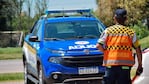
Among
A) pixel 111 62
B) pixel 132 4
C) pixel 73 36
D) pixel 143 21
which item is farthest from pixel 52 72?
pixel 143 21

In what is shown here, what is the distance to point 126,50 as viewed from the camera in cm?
742

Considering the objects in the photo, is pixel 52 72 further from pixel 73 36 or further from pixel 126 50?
pixel 126 50

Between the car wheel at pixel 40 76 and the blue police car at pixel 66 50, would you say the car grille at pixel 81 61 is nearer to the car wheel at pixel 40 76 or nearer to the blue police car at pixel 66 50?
the blue police car at pixel 66 50

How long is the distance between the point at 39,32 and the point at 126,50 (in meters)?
4.94

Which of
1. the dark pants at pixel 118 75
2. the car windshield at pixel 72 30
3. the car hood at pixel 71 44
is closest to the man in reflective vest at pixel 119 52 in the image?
the dark pants at pixel 118 75

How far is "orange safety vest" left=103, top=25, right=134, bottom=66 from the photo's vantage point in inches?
290

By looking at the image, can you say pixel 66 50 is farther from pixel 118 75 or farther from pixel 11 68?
pixel 11 68

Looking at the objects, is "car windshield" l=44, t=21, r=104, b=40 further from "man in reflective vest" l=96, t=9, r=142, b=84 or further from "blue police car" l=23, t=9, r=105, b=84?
"man in reflective vest" l=96, t=9, r=142, b=84

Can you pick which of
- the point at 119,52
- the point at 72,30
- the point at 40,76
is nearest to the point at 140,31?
the point at 72,30

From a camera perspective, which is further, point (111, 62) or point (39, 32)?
point (39, 32)

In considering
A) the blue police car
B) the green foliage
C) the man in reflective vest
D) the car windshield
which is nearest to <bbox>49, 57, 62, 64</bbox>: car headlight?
the blue police car

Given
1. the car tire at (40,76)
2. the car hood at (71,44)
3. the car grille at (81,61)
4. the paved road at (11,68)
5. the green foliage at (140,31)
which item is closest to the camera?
the car grille at (81,61)

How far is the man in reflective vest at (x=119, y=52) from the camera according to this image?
24.1 ft

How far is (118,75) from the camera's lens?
7328 millimetres
